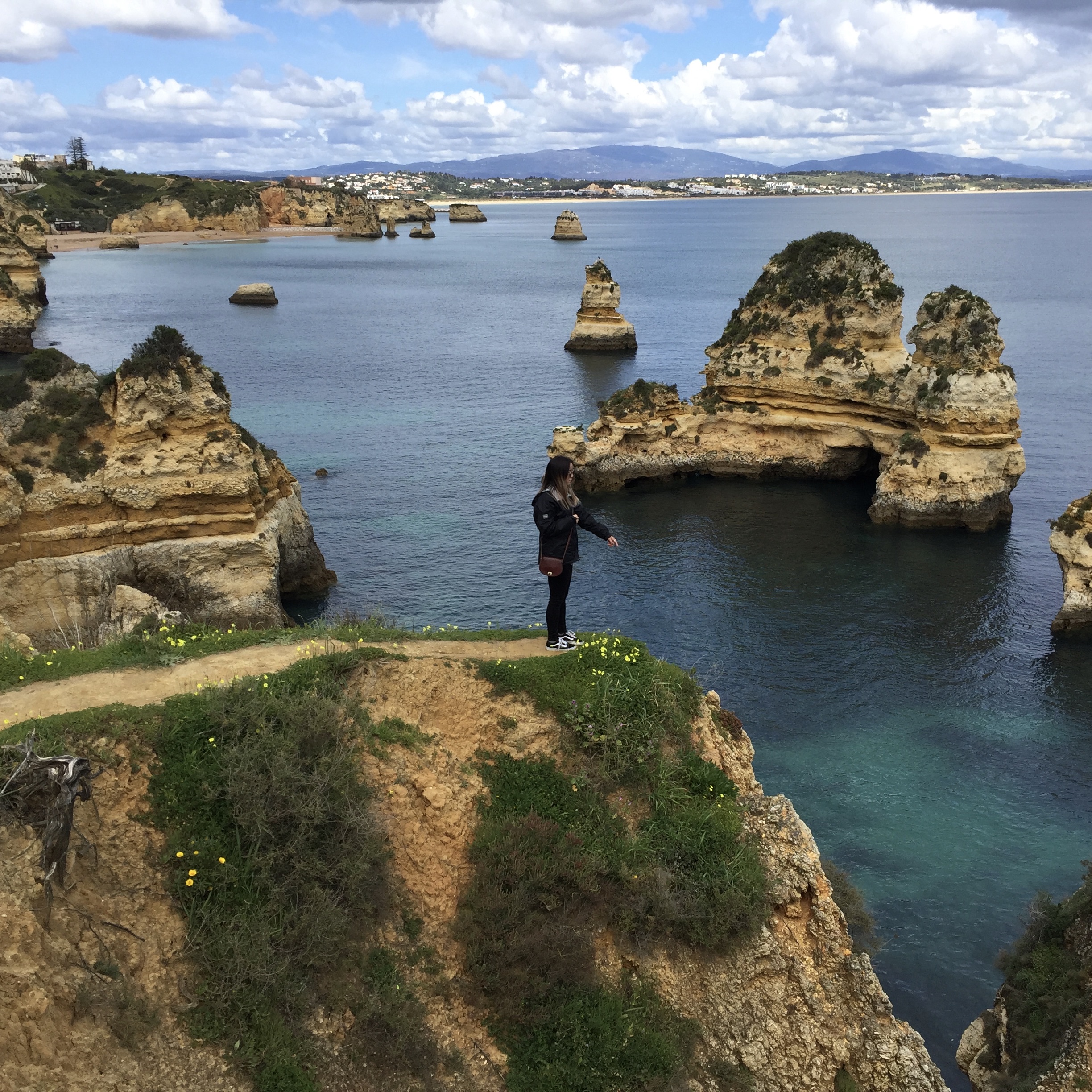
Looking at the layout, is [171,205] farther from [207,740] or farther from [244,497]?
[207,740]

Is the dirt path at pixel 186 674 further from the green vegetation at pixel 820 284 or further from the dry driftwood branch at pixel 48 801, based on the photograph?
the green vegetation at pixel 820 284

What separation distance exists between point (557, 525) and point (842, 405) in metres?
37.2

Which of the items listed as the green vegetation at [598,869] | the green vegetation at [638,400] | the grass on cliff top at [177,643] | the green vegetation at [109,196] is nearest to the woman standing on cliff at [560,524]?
the green vegetation at [598,869]

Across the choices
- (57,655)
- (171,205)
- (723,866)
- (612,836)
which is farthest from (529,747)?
(171,205)

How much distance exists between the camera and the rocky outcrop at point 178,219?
173500 mm

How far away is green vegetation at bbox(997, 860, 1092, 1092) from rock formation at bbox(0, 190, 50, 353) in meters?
77.6

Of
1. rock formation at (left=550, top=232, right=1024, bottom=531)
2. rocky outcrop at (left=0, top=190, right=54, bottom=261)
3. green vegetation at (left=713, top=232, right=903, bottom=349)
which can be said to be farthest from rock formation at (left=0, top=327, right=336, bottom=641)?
rocky outcrop at (left=0, top=190, right=54, bottom=261)

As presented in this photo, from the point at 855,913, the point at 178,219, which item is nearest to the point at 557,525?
the point at 855,913

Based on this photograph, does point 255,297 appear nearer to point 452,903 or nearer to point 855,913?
point 855,913

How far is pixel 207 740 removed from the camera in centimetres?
1184

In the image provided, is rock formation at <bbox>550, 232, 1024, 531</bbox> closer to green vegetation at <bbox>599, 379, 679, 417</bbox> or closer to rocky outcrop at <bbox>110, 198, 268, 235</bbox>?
green vegetation at <bbox>599, 379, 679, 417</bbox>

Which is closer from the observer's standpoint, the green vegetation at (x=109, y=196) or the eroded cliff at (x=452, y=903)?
the eroded cliff at (x=452, y=903)

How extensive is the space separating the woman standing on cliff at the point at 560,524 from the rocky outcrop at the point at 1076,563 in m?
23.0

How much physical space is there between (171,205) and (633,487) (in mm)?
163719
